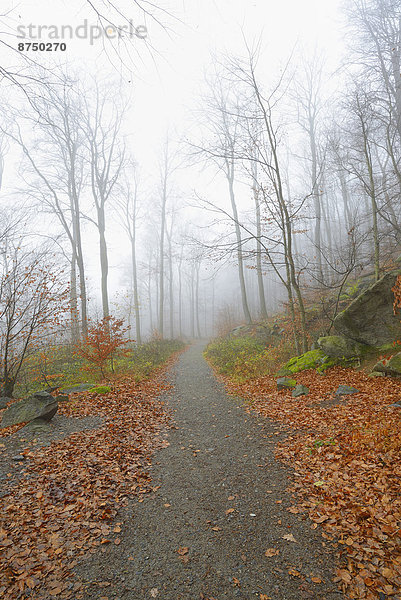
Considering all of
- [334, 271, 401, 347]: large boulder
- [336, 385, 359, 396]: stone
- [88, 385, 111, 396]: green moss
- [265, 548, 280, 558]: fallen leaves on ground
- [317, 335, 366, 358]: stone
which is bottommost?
[265, 548, 280, 558]: fallen leaves on ground

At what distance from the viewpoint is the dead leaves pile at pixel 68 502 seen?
2.23m

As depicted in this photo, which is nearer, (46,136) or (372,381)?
(372,381)

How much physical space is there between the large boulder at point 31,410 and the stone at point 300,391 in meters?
4.96

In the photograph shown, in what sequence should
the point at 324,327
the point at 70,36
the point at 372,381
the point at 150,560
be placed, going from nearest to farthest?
1. the point at 150,560
2. the point at 70,36
3. the point at 372,381
4. the point at 324,327

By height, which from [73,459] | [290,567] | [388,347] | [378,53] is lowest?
[290,567]

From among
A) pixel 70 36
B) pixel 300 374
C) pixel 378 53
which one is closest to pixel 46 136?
pixel 70 36

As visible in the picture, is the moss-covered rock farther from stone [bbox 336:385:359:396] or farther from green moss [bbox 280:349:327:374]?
stone [bbox 336:385:359:396]

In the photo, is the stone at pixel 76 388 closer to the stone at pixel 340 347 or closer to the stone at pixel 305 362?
the stone at pixel 305 362

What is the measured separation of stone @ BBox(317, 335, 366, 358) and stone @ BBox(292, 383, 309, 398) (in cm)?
154

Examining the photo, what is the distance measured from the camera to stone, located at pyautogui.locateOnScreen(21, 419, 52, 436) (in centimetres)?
468

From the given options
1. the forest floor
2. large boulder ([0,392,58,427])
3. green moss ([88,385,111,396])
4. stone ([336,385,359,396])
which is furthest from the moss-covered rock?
large boulder ([0,392,58,427])

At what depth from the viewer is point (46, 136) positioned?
46.2 ft

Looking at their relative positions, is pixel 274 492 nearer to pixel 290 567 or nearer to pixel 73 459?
pixel 290 567

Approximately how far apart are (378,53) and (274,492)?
50.1 ft
